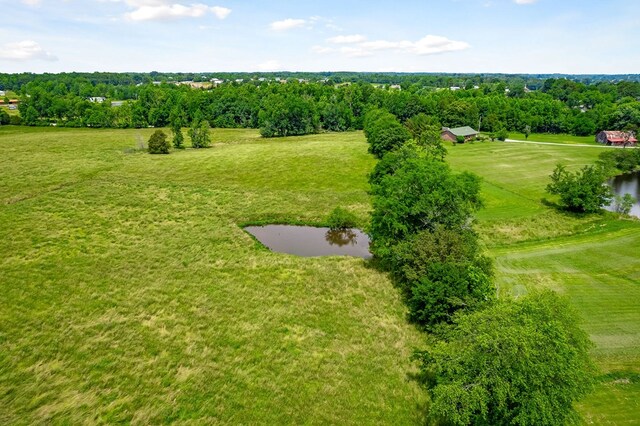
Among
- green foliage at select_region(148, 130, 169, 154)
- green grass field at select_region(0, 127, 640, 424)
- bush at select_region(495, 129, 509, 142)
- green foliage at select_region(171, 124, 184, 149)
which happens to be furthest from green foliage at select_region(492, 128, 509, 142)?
green foliage at select_region(148, 130, 169, 154)

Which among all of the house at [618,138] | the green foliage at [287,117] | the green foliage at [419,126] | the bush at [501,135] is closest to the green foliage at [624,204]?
the green foliage at [419,126]

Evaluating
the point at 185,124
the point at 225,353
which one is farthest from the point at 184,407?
the point at 185,124

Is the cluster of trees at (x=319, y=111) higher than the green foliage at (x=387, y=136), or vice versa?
the cluster of trees at (x=319, y=111)

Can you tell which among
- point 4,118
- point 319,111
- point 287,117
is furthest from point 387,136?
point 4,118

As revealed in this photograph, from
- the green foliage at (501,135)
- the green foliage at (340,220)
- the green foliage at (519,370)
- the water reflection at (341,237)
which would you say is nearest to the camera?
the green foliage at (519,370)

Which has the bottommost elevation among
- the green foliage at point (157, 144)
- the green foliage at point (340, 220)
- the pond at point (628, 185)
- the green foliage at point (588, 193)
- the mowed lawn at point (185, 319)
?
the mowed lawn at point (185, 319)

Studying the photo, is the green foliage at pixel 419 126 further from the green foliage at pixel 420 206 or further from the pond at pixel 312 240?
the green foliage at pixel 420 206
